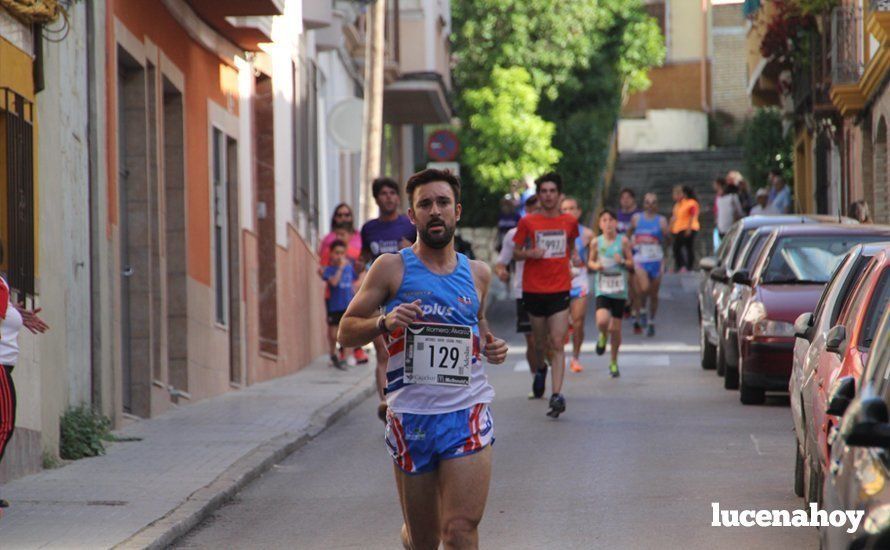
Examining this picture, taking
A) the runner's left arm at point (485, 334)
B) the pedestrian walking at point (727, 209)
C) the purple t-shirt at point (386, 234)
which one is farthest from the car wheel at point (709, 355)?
the pedestrian walking at point (727, 209)

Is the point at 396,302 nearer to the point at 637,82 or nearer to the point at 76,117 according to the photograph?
the point at 76,117

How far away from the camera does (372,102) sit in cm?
2712

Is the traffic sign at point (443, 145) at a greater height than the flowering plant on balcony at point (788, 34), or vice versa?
the flowering plant on balcony at point (788, 34)

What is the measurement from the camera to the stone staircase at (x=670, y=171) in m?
51.2

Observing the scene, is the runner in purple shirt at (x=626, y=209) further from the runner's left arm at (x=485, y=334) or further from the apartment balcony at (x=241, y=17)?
the runner's left arm at (x=485, y=334)

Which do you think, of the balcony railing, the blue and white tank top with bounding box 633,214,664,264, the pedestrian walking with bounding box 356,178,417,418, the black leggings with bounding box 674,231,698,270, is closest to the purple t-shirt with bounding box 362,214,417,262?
the pedestrian walking with bounding box 356,178,417,418

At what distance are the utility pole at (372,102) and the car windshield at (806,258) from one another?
9517 millimetres

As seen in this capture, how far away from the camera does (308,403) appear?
59.0 ft

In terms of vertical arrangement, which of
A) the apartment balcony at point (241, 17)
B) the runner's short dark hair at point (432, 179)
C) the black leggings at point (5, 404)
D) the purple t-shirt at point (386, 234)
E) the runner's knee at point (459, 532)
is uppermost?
the apartment balcony at point (241, 17)

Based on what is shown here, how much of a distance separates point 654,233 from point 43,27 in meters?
15.3

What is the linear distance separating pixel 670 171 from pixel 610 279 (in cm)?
3241

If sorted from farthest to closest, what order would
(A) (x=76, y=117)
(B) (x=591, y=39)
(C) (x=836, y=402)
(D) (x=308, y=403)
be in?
(B) (x=591, y=39)
(D) (x=308, y=403)
(A) (x=76, y=117)
(C) (x=836, y=402)

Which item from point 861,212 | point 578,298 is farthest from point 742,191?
point 578,298

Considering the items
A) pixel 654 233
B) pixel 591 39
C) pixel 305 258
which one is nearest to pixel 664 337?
pixel 654 233
